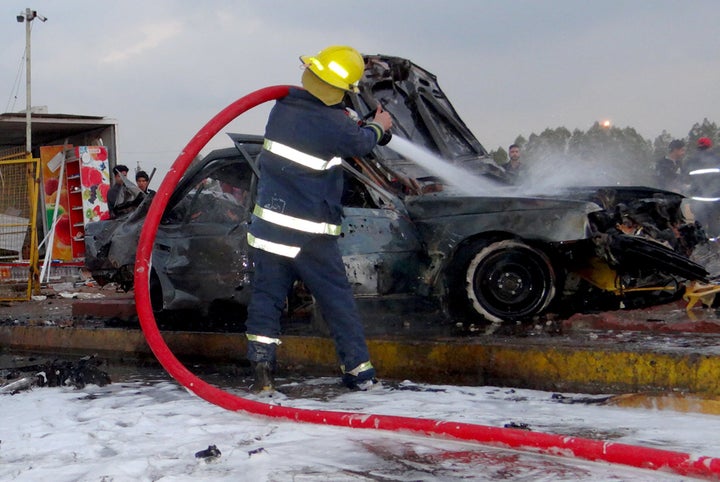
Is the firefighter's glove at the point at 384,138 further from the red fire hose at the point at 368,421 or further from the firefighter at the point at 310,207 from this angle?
the red fire hose at the point at 368,421

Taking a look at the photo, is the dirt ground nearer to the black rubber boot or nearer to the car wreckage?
the car wreckage

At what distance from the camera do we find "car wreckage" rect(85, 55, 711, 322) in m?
5.58

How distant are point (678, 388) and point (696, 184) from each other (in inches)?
236

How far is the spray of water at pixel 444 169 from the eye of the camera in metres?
6.70

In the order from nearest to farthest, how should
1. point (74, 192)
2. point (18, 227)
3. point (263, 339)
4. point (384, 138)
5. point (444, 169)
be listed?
1. point (263, 339)
2. point (384, 138)
3. point (444, 169)
4. point (18, 227)
5. point (74, 192)

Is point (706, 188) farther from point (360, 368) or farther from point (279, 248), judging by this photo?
point (279, 248)

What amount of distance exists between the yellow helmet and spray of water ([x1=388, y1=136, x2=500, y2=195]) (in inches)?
86.5

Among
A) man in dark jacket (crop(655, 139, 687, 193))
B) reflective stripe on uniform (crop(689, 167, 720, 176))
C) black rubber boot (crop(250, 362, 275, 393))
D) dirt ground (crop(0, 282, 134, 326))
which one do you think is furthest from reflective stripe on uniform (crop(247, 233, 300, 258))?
man in dark jacket (crop(655, 139, 687, 193))

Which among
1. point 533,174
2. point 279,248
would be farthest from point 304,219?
point 533,174

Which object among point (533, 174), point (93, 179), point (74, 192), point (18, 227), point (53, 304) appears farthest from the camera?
point (74, 192)

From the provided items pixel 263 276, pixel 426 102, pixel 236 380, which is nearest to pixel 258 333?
pixel 263 276

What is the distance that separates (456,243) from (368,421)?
2631mm

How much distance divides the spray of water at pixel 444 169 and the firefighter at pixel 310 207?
2245 millimetres

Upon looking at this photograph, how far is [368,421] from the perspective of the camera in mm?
3320
